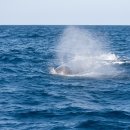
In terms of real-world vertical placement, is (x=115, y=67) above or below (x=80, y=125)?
above

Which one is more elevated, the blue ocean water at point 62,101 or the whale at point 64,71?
the whale at point 64,71

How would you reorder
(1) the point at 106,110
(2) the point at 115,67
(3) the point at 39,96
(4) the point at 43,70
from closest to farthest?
1. (1) the point at 106,110
2. (3) the point at 39,96
3. (4) the point at 43,70
4. (2) the point at 115,67

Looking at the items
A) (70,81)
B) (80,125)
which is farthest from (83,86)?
(80,125)

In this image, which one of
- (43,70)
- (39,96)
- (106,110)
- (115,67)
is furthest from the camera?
(115,67)

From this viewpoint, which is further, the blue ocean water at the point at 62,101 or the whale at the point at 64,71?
the whale at the point at 64,71

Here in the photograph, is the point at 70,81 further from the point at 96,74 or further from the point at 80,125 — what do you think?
the point at 80,125

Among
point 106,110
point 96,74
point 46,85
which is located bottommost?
point 106,110

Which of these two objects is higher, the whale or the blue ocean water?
the whale

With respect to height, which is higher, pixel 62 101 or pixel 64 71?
pixel 64 71

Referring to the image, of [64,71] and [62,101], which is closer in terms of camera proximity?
Answer: [62,101]

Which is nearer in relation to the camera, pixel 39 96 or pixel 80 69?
pixel 39 96

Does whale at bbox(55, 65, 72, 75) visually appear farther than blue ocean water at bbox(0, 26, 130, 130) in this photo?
Yes

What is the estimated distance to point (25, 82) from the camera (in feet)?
106

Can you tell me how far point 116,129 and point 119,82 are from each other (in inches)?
515
